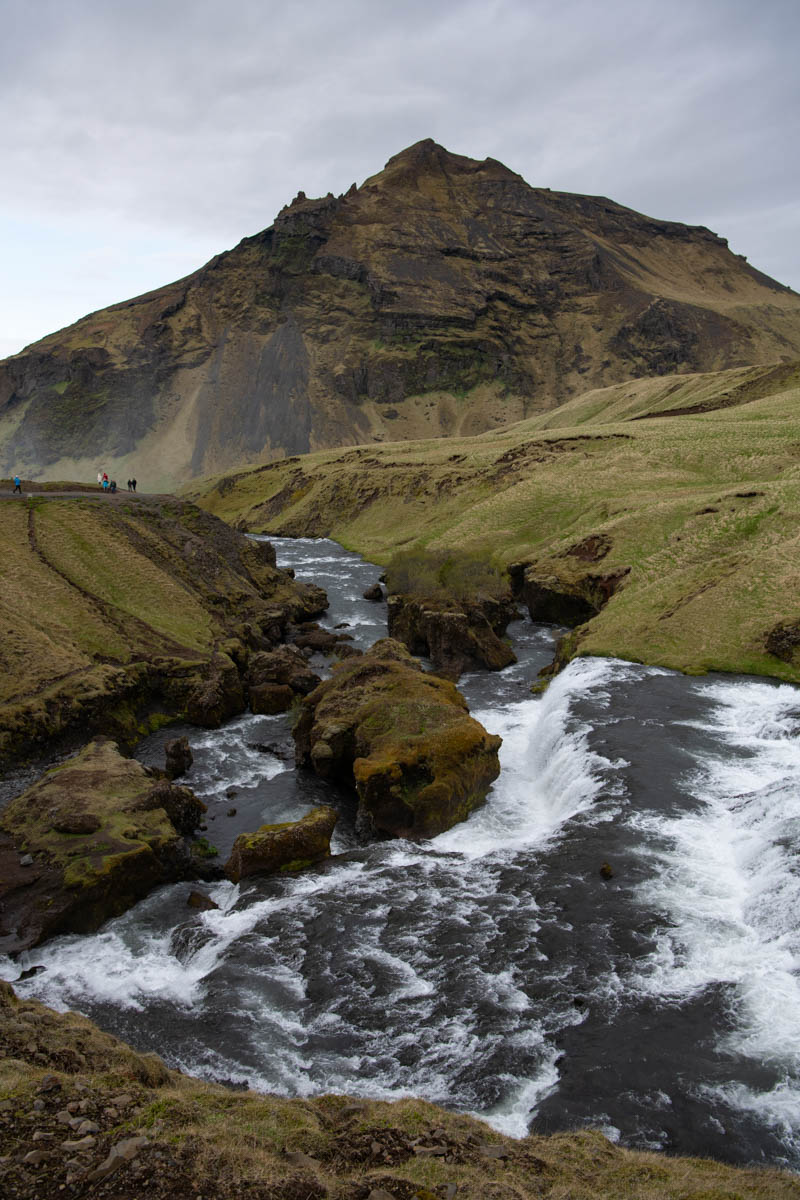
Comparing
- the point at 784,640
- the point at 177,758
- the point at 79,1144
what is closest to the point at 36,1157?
the point at 79,1144

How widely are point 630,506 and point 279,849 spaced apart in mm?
44479

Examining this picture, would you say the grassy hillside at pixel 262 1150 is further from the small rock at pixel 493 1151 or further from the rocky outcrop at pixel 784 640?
the rocky outcrop at pixel 784 640

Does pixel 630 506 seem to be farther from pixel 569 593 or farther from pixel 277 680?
pixel 277 680

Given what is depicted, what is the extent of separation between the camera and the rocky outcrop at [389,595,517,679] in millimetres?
40062

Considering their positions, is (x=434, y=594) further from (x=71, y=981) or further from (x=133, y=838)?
(x=71, y=981)

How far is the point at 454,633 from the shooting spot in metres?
40.2

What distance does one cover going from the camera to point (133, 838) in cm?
2016

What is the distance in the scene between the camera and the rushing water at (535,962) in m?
12.4

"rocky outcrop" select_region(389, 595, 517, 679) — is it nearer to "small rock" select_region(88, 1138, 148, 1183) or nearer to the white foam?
the white foam

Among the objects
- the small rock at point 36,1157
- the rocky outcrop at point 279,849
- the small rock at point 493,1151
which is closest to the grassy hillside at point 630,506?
the rocky outcrop at point 279,849

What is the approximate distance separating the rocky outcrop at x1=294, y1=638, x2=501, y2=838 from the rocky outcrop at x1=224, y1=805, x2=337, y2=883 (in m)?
2.34

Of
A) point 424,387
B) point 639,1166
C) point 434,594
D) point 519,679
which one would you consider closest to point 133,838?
point 639,1166

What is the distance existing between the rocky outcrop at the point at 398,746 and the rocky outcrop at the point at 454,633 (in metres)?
8.84

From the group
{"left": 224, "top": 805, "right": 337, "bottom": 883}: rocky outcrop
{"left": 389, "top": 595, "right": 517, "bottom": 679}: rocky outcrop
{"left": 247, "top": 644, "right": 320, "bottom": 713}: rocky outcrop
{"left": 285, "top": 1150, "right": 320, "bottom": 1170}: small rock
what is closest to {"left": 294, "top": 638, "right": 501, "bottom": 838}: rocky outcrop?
{"left": 224, "top": 805, "right": 337, "bottom": 883}: rocky outcrop
